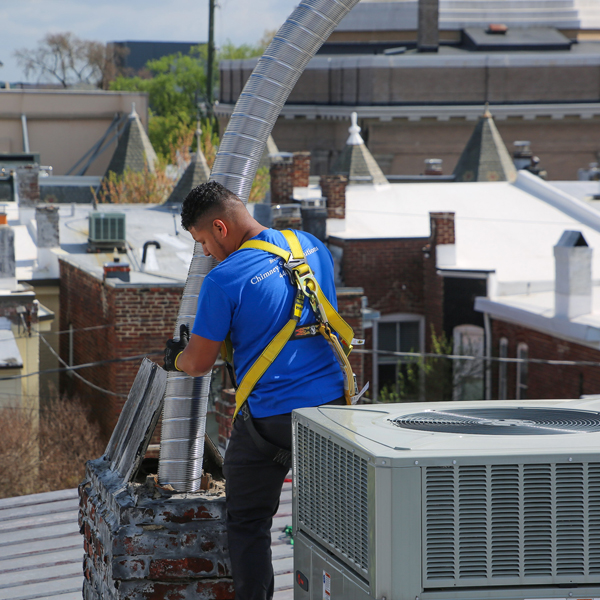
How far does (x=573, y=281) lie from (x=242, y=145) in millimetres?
15766

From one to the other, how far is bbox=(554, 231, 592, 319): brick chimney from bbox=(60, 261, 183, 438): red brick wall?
24.6 ft

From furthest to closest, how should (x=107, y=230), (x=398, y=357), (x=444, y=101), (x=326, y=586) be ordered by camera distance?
(x=444, y=101), (x=398, y=357), (x=107, y=230), (x=326, y=586)

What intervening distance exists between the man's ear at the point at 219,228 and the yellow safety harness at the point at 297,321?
0.11 metres

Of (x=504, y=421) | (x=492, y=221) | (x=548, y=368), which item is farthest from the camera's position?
(x=492, y=221)

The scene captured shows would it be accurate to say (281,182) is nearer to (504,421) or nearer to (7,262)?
(7,262)

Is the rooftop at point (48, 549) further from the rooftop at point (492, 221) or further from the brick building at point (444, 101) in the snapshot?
the brick building at point (444, 101)

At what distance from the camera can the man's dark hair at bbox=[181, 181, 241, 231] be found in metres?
4.03

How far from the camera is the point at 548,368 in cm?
1967

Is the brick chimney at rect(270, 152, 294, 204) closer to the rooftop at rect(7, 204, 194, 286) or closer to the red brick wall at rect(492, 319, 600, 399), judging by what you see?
the rooftop at rect(7, 204, 194, 286)

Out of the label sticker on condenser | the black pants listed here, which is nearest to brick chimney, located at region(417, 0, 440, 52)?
the black pants

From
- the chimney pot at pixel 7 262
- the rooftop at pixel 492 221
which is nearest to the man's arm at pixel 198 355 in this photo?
the chimney pot at pixel 7 262

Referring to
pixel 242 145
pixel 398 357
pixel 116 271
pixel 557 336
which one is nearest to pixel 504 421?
pixel 242 145

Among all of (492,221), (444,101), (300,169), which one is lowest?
(492,221)

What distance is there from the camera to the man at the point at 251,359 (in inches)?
154
